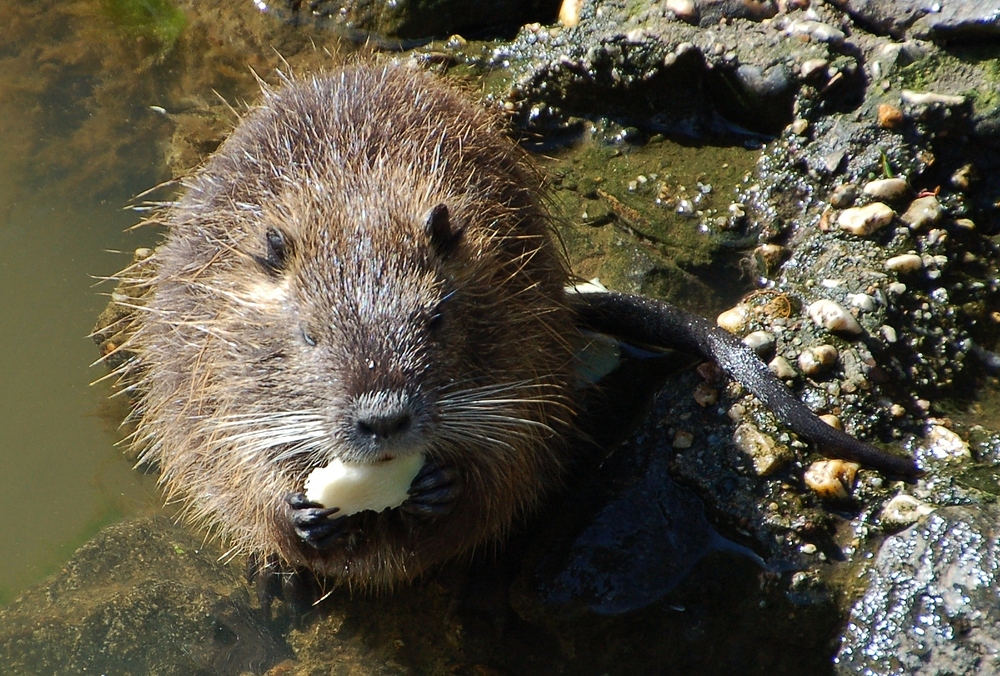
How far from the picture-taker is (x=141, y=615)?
12.6ft

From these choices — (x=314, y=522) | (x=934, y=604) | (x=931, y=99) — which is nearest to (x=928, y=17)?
(x=931, y=99)

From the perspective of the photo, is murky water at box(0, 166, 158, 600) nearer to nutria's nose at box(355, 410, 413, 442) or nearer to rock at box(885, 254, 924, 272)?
nutria's nose at box(355, 410, 413, 442)

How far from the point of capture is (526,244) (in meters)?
3.49

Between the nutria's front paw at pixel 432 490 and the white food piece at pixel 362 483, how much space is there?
6 cm

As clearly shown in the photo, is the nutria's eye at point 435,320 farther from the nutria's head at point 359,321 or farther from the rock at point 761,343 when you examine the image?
the rock at point 761,343

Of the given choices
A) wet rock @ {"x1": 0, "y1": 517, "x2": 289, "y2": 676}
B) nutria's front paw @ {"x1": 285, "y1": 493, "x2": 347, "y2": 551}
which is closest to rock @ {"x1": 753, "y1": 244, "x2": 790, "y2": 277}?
nutria's front paw @ {"x1": 285, "y1": 493, "x2": 347, "y2": 551}

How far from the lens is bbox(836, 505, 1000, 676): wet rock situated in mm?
2818

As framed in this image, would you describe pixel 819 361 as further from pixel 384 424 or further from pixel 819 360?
pixel 384 424

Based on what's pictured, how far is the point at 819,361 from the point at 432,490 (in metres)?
1.54

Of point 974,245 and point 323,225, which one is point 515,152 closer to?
point 323,225

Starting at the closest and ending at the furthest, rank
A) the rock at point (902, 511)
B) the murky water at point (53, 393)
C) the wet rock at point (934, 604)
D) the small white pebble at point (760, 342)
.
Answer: the wet rock at point (934, 604), the rock at point (902, 511), the small white pebble at point (760, 342), the murky water at point (53, 393)

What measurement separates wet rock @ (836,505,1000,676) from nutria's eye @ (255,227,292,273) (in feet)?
7.30

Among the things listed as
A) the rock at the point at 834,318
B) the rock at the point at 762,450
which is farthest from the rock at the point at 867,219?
the rock at the point at 762,450

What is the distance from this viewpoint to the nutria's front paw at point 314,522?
116 inches
